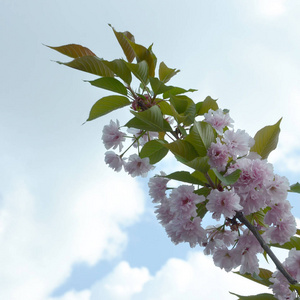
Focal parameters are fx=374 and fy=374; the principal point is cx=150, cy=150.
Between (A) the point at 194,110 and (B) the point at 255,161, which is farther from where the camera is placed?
(A) the point at 194,110

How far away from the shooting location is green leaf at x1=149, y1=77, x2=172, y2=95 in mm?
1579

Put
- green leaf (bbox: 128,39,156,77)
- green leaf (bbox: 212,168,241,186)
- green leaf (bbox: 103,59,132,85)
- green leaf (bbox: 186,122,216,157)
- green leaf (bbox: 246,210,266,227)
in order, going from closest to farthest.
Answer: green leaf (bbox: 212,168,241,186) → green leaf (bbox: 186,122,216,157) → green leaf (bbox: 246,210,266,227) → green leaf (bbox: 103,59,132,85) → green leaf (bbox: 128,39,156,77)

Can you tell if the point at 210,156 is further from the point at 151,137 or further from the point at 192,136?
the point at 151,137

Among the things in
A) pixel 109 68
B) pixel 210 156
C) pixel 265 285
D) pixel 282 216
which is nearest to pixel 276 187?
pixel 282 216

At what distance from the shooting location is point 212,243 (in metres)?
1.55

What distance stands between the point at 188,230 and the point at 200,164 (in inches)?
10.7

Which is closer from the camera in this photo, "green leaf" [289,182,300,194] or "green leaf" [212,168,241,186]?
"green leaf" [212,168,241,186]

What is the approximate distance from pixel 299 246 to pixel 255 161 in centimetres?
56

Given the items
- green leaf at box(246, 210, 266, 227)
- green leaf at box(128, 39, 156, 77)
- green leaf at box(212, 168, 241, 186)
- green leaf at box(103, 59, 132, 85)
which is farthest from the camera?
green leaf at box(128, 39, 156, 77)

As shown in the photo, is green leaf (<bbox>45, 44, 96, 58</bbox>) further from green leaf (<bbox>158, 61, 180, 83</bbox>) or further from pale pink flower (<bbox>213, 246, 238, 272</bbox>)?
pale pink flower (<bbox>213, 246, 238, 272</bbox>)

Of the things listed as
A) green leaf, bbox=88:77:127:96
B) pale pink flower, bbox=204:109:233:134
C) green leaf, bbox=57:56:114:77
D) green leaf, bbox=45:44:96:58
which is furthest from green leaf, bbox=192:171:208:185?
green leaf, bbox=45:44:96:58

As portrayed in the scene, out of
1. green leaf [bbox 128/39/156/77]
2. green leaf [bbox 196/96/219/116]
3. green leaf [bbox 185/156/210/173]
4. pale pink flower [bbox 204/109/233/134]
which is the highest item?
green leaf [bbox 128/39/156/77]

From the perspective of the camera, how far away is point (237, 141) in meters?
1.45

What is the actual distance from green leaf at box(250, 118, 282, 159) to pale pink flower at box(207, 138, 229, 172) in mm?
260
